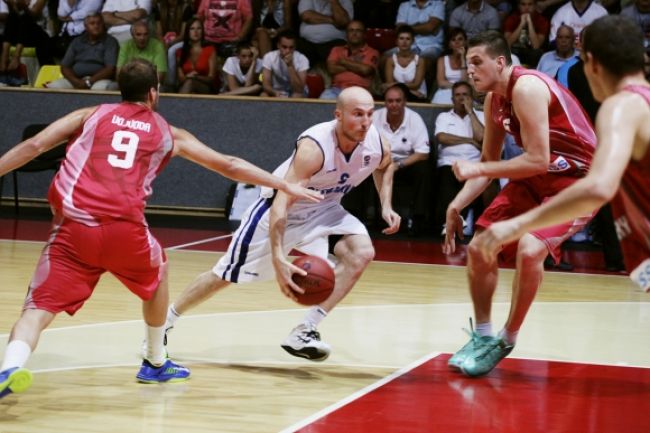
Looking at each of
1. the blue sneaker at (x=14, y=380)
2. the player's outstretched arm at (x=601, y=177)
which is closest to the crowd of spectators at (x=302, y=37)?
the player's outstretched arm at (x=601, y=177)

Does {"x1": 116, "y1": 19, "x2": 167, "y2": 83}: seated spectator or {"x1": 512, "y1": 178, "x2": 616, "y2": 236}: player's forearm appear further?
{"x1": 116, "y1": 19, "x2": 167, "y2": 83}: seated spectator

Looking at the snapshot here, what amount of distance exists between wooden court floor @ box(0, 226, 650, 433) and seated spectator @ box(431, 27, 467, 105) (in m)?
3.66

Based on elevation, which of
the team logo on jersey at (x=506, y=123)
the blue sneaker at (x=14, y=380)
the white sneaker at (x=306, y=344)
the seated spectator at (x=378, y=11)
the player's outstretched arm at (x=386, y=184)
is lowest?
the white sneaker at (x=306, y=344)

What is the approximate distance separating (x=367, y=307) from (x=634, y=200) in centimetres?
378

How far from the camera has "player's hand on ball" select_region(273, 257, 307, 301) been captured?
196 inches

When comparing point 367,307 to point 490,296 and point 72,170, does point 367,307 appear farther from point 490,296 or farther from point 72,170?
point 72,170

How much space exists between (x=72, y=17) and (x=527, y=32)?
5.98 metres

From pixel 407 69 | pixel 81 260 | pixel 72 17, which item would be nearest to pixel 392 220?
pixel 81 260

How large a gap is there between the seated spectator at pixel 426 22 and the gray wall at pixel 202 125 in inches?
60.3

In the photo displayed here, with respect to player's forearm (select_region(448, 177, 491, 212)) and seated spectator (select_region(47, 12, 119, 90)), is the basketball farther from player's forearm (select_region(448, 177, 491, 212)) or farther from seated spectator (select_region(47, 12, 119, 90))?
seated spectator (select_region(47, 12, 119, 90))

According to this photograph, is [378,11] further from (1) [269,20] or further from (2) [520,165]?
(2) [520,165]

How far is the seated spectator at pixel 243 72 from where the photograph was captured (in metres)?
12.7

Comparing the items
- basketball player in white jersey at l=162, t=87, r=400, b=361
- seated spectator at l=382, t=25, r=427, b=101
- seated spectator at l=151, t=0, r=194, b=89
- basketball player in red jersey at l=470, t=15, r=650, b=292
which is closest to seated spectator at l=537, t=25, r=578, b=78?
seated spectator at l=382, t=25, r=427, b=101

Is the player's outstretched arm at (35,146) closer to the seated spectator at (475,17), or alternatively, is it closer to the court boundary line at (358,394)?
the court boundary line at (358,394)
